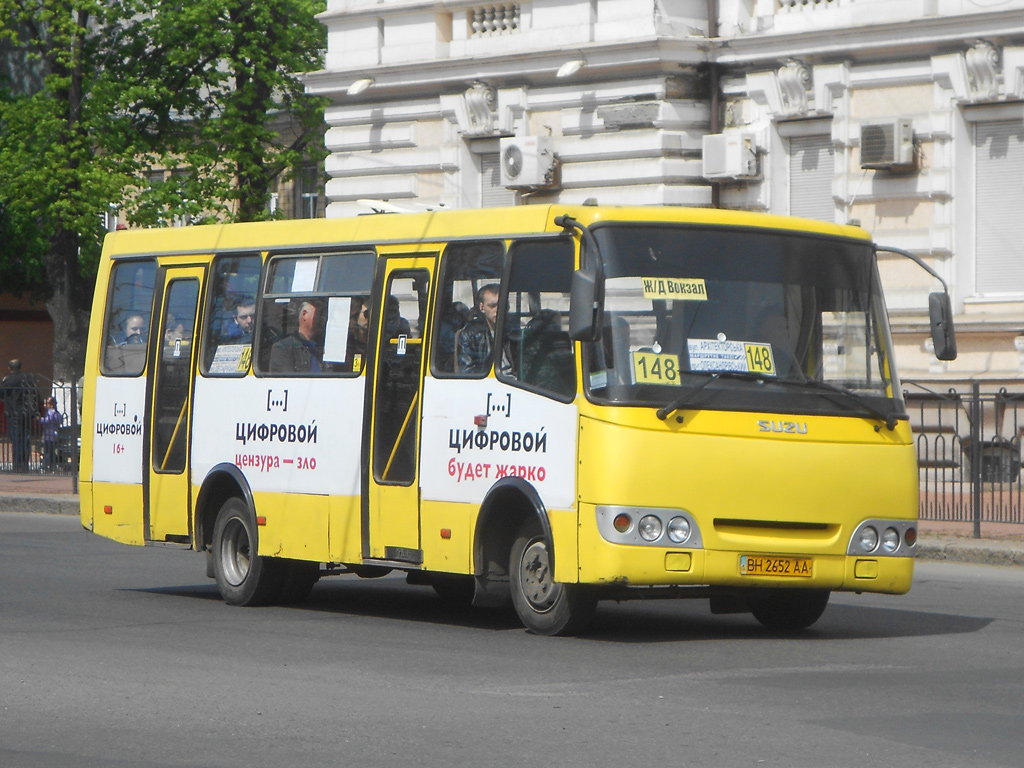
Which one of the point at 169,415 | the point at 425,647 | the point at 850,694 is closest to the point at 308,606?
the point at 169,415

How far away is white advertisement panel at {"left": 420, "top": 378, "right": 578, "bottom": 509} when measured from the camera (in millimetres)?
11117

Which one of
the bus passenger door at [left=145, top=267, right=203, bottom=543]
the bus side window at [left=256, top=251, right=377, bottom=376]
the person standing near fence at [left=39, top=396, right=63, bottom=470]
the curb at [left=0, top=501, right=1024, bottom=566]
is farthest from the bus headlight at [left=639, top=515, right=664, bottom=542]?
the person standing near fence at [left=39, top=396, right=63, bottom=470]

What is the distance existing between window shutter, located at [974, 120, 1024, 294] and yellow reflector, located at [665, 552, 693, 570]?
12395 millimetres

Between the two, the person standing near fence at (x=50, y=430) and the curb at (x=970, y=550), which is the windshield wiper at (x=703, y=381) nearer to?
the curb at (x=970, y=550)

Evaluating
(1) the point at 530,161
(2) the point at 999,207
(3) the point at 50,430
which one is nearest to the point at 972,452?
(2) the point at 999,207

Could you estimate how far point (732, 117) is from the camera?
79.3 ft

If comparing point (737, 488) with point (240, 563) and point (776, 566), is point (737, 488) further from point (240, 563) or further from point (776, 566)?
point (240, 563)

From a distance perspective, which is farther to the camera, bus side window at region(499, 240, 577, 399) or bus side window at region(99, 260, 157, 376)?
bus side window at region(99, 260, 157, 376)

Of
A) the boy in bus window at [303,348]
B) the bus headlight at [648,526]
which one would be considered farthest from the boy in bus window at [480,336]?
the boy in bus window at [303,348]

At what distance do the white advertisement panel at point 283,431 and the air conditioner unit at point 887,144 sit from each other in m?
10.8

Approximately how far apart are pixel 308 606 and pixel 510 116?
531 inches

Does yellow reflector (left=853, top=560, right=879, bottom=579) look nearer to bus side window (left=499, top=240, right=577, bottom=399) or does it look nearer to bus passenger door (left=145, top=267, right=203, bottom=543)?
bus side window (left=499, top=240, right=577, bottom=399)

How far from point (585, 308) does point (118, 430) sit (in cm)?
558

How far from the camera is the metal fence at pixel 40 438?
1104 inches
